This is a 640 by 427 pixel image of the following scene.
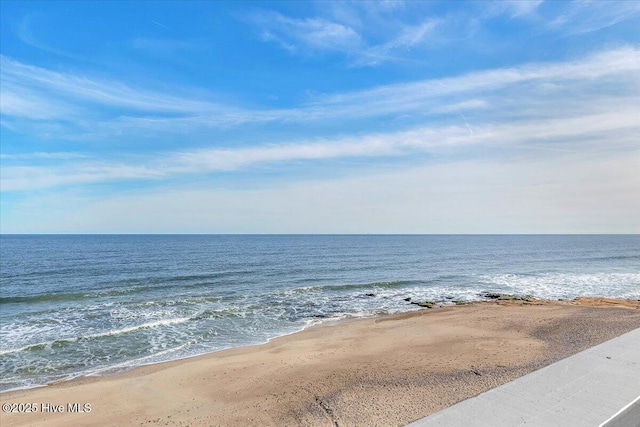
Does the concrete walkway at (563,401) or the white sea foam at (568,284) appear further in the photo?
the white sea foam at (568,284)

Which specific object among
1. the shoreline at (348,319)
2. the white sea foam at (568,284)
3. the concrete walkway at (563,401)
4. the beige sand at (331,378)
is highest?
the concrete walkway at (563,401)

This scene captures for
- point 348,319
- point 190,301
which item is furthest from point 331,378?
point 190,301

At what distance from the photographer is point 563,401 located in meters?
6.98

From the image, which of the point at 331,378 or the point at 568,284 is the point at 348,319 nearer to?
the point at 331,378

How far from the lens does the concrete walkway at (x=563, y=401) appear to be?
632cm

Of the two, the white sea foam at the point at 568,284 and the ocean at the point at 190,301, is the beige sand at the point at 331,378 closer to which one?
the ocean at the point at 190,301

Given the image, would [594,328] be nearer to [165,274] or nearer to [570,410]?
[570,410]

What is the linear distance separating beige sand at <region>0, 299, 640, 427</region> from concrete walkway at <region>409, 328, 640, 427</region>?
122 centimetres

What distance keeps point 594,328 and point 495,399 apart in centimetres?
1186

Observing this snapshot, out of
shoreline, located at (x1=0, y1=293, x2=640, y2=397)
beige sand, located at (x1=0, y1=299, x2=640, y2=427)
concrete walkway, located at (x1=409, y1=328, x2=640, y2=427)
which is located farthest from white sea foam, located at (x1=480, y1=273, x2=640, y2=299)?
concrete walkway, located at (x1=409, y1=328, x2=640, y2=427)

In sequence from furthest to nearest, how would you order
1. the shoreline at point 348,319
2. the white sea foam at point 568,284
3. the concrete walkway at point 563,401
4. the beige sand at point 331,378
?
the white sea foam at point 568,284
the shoreline at point 348,319
the beige sand at point 331,378
the concrete walkway at point 563,401

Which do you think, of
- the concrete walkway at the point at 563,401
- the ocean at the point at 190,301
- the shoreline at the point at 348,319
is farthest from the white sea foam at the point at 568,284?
the concrete walkway at the point at 563,401

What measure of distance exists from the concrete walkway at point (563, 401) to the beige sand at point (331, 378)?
122cm

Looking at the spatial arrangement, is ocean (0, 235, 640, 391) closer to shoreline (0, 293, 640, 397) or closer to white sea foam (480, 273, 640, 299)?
white sea foam (480, 273, 640, 299)
